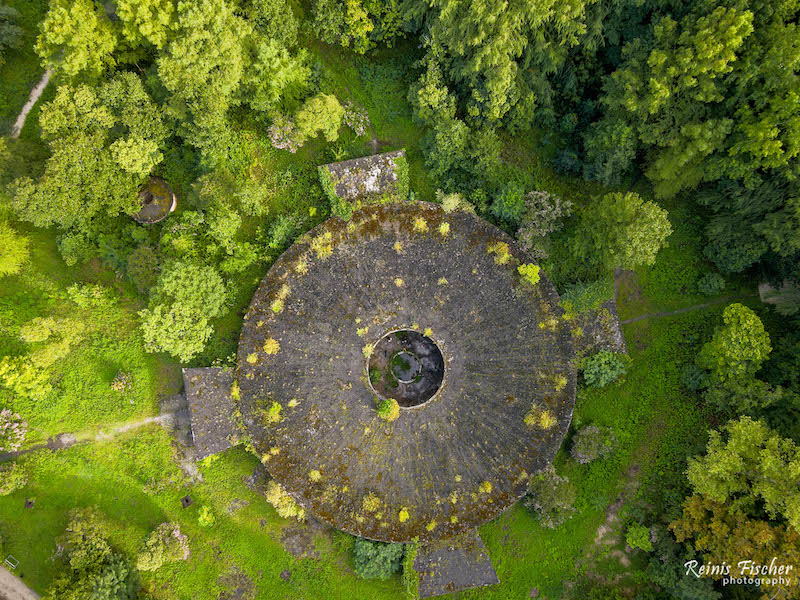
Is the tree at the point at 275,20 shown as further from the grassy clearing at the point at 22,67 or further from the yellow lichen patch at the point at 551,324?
the yellow lichen patch at the point at 551,324

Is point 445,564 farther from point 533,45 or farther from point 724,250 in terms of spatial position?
point 533,45

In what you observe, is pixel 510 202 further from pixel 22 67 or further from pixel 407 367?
pixel 22 67

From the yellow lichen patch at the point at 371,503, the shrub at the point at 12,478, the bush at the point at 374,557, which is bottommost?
the shrub at the point at 12,478

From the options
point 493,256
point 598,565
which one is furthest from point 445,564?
point 493,256

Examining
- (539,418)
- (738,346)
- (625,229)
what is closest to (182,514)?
(539,418)

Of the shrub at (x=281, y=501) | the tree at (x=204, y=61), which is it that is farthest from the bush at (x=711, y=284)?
the tree at (x=204, y=61)

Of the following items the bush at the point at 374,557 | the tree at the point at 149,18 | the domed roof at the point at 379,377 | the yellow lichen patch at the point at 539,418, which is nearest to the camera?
the tree at the point at 149,18

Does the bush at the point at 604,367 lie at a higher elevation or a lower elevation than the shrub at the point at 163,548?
higher

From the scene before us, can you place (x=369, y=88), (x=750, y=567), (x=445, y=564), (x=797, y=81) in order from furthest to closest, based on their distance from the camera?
(x=369, y=88), (x=445, y=564), (x=750, y=567), (x=797, y=81)
